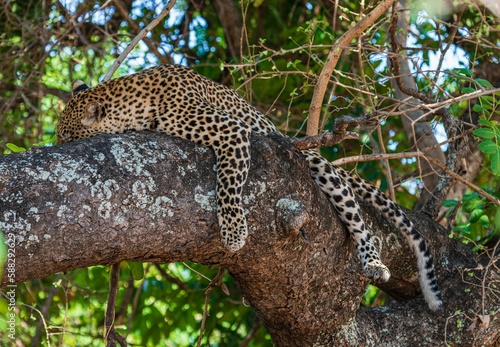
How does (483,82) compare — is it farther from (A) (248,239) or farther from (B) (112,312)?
Result: (B) (112,312)

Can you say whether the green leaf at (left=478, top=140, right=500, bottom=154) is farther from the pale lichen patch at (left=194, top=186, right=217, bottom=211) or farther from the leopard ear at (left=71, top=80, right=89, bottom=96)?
the leopard ear at (left=71, top=80, right=89, bottom=96)

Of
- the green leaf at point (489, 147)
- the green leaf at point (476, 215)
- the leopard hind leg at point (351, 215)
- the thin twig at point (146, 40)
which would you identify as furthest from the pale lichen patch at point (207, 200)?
the thin twig at point (146, 40)

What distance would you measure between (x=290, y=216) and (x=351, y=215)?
0.82m

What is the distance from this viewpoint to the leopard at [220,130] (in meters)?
4.30

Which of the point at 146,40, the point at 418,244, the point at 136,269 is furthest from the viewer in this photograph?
the point at 146,40

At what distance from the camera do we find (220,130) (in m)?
4.62

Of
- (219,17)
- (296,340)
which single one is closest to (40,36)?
(219,17)

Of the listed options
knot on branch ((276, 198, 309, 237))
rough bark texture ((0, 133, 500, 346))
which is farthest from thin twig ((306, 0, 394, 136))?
knot on branch ((276, 198, 309, 237))

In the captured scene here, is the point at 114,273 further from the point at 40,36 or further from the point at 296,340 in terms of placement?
the point at 40,36

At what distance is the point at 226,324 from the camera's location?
855 centimetres

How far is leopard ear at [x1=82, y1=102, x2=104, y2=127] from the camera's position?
516 cm

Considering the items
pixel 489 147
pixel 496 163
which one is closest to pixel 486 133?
pixel 489 147

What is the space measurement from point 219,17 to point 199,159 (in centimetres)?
478

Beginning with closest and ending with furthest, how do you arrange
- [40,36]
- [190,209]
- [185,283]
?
[190,209] → [40,36] → [185,283]
